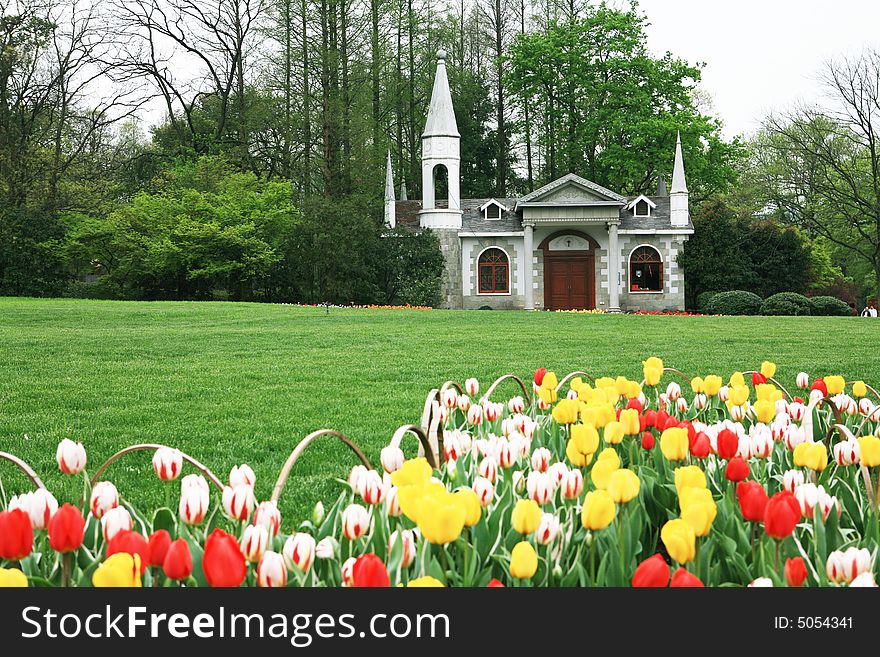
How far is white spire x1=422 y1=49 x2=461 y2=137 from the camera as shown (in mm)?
34062

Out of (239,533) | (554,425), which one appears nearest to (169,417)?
(554,425)

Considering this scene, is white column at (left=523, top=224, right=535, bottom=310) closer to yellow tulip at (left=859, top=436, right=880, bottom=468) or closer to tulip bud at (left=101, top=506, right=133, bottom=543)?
yellow tulip at (left=859, top=436, right=880, bottom=468)

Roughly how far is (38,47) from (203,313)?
20443 mm

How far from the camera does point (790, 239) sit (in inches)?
1286

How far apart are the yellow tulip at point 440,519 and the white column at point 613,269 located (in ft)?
105

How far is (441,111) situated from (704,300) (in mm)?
12335

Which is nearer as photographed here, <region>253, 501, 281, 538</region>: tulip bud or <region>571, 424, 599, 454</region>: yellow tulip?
<region>253, 501, 281, 538</region>: tulip bud

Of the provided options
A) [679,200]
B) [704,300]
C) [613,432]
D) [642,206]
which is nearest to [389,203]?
[642,206]

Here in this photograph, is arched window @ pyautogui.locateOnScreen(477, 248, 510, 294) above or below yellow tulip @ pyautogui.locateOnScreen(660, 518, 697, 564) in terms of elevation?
above

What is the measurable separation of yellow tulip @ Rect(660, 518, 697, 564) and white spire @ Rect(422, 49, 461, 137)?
3350cm

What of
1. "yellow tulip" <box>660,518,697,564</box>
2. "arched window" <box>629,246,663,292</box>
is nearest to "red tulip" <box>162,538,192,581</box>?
"yellow tulip" <box>660,518,697,564</box>

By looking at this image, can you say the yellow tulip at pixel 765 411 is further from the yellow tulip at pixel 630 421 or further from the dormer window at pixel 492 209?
the dormer window at pixel 492 209
